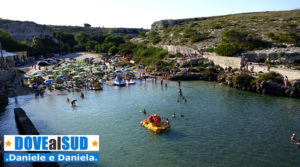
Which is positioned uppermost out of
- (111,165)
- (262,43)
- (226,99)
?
(262,43)

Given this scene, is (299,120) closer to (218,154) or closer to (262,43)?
(218,154)

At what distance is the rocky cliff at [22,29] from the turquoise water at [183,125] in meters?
68.5

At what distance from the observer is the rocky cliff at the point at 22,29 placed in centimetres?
9175

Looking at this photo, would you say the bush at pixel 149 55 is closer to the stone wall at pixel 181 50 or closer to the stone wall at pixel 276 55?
the stone wall at pixel 181 50

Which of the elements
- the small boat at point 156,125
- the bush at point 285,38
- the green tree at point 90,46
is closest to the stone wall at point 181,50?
the bush at point 285,38

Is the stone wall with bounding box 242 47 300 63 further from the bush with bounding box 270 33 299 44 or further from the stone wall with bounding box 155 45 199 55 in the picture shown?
the stone wall with bounding box 155 45 199 55

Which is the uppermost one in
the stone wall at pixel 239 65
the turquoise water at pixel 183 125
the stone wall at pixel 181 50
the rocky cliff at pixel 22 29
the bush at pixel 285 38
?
the rocky cliff at pixel 22 29

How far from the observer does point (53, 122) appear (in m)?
25.8

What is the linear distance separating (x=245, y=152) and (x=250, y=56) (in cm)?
3514

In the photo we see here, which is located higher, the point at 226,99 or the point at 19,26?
the point at 19,26

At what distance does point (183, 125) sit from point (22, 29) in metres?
94.2

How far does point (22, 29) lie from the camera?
311 ft

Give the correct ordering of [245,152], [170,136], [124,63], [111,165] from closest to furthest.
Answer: [111,165] < [245,152] < [170,136] < [124,63]

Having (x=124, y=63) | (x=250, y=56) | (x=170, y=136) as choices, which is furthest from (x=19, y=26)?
(x=170, y=136)
